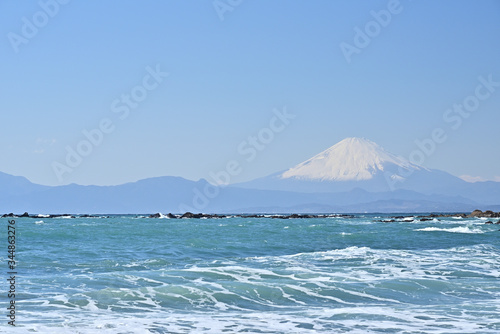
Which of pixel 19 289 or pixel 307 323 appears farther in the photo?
pixel 19 289

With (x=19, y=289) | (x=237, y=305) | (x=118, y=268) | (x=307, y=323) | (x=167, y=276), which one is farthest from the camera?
(x=118, y=268)

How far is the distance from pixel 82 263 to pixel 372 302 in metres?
13.4

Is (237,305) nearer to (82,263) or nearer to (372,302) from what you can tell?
Answer: (372,302)

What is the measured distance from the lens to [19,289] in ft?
59.8

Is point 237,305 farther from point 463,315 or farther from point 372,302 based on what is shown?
point 463,315

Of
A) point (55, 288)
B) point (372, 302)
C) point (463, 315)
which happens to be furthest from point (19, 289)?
point (463, 315)

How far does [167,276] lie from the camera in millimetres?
21750

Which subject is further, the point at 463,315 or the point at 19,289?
the point at 19,289

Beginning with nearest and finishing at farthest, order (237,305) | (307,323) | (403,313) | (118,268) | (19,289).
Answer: (307,323) → (403,313) → (237,305) → (19,289) → (118,268)

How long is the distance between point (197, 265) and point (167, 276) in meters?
4.19

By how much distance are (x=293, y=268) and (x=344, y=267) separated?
2.18m

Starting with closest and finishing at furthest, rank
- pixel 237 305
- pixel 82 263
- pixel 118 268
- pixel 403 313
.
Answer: pixel 403 313 < pixel 237 305 < pixel 118 268 < pixel 82 263

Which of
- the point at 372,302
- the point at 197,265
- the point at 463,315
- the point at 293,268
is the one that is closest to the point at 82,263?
the point at 197,265

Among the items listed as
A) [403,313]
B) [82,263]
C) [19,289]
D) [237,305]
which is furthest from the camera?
[82,263]
